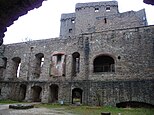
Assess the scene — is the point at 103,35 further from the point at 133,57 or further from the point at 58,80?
the point at 58,80

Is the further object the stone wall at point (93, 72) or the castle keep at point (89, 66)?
the castle keep at point (89, 66)

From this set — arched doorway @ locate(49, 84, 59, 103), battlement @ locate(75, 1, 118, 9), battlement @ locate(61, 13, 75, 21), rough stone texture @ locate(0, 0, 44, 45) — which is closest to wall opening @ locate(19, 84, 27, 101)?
arched doorway @ locate(49, 84, 59, 103)

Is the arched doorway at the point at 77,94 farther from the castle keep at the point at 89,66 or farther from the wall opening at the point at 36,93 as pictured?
the wall opening at the point at 36,93

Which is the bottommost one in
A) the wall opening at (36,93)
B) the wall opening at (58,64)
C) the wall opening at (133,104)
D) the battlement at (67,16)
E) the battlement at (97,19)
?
the wall opening at (133,104)

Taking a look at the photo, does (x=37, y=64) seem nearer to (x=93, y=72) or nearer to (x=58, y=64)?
(x=58, y=64)

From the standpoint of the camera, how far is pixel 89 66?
1795 centimetres

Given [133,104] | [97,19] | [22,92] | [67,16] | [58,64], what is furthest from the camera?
[67,16]

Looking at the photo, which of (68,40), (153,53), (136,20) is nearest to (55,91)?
(68,40)

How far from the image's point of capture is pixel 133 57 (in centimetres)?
1658

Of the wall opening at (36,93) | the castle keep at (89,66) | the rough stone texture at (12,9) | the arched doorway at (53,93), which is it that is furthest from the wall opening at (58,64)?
the rough stone texture at (12,9)

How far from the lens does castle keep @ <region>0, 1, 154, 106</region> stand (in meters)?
16.0

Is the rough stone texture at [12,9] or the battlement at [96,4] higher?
the battlement at [96,4]

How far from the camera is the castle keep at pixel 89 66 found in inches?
631

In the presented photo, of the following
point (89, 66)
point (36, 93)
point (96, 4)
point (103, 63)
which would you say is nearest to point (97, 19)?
point (103, 63)
